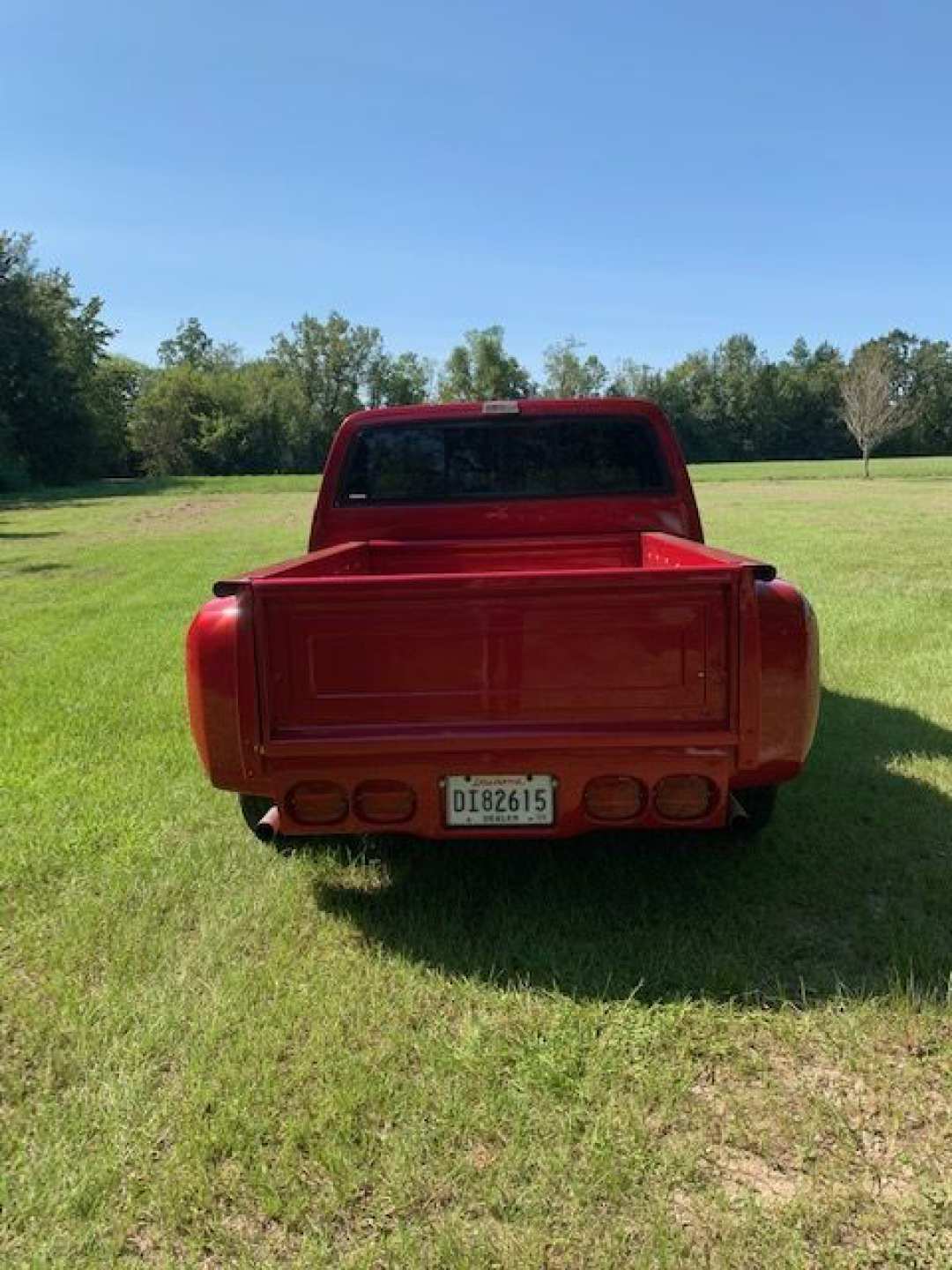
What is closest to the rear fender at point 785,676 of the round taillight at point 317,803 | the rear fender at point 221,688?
the round taillight at point 317,803

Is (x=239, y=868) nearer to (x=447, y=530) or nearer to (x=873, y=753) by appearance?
(x=447, y=530)

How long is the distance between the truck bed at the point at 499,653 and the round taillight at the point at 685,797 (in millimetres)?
172

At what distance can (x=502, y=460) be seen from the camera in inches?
199

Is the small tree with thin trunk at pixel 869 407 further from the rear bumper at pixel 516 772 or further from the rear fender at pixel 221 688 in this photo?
the rear fender at pixel 221 688

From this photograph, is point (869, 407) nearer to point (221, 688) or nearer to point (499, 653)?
point (499, 653)

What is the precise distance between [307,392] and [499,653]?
90152 mm

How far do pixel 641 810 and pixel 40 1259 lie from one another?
1989 millimetres

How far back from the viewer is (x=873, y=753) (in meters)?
5.02

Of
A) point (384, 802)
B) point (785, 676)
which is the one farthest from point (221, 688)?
point (785, 676)

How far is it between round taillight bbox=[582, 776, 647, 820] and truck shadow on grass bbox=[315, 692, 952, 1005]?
18.0 inches

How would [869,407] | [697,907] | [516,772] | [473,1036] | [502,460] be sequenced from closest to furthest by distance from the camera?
1. [473,1036]
2. [516,772]
3. [697,907]
4. [502,460]
5. [869,407]

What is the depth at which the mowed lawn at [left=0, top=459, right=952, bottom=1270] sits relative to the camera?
79.0 inches

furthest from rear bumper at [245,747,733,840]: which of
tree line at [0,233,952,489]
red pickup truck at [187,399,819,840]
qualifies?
tree line at [0,233,952,489]

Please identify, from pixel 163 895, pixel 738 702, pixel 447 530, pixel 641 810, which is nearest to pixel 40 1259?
pixel 163 895
